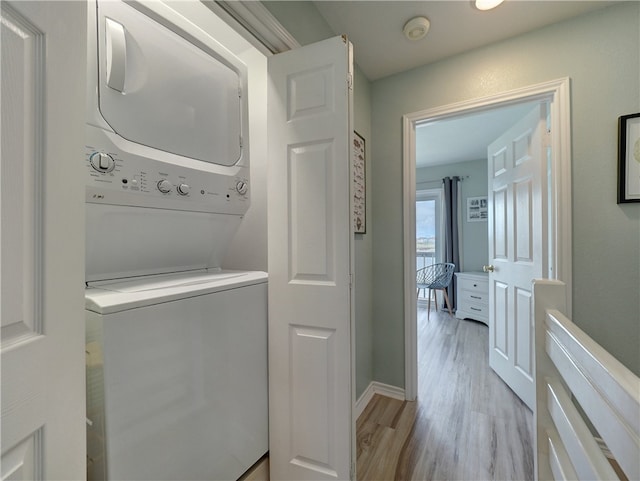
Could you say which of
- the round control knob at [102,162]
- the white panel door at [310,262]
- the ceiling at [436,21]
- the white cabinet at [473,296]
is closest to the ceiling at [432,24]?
the ceiling at [436,21]

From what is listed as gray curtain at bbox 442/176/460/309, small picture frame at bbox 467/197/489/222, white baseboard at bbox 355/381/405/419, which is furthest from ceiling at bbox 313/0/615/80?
small picture frame at bbox 467/197/489/222

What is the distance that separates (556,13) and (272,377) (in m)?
2.51

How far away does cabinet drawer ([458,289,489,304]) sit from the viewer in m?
3.91

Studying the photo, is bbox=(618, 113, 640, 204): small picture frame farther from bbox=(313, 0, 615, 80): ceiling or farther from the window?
the window

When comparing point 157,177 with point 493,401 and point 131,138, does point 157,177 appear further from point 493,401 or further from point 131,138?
point 493,401

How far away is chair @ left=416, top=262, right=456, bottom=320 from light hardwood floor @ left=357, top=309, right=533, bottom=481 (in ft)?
5.91

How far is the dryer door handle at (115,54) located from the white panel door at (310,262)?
574 mm

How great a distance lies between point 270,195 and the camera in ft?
4.24

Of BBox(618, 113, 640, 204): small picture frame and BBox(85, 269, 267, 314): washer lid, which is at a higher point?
BBox(618, 113, 640, 204): small picture frame

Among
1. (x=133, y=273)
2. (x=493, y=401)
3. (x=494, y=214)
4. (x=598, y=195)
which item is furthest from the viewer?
(x=494, y=214)

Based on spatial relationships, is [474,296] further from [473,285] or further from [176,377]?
[176,377]

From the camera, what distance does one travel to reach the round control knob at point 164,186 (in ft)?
3.27

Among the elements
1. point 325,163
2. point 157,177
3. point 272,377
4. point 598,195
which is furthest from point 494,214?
point 157,177

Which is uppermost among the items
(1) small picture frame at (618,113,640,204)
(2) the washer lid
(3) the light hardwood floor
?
(1) small picture frame at (618,113,640,204)
